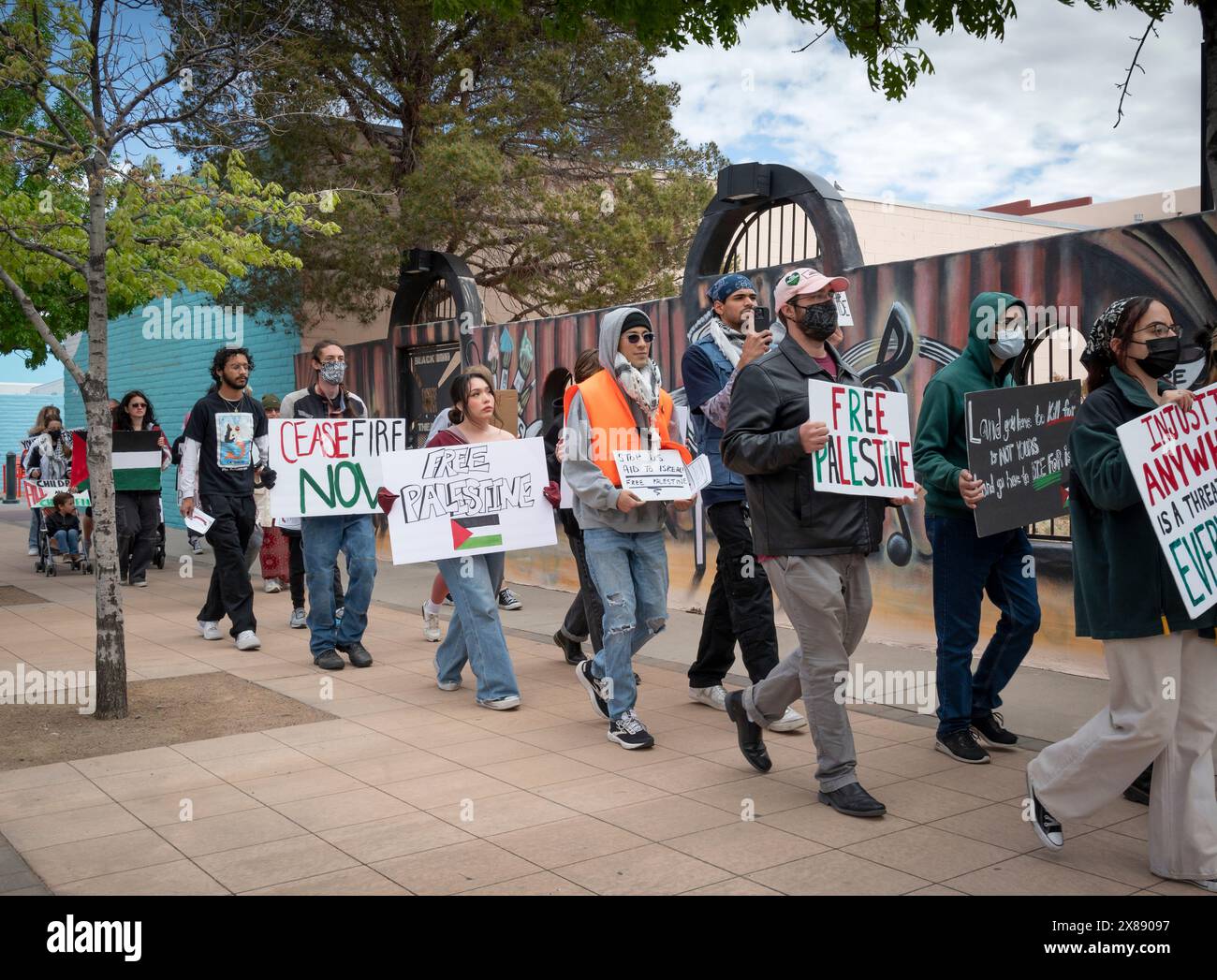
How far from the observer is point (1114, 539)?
407 cm

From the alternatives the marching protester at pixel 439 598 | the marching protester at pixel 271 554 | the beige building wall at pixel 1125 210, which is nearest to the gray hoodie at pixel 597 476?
the marching protester at pixel 439 598

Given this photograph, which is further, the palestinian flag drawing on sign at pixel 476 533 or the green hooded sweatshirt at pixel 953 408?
the palestinian flag drawing on sign at pixel 476 533

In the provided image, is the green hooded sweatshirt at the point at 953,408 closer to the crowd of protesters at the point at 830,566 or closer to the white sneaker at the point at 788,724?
the crowd of protesters at the point at 830,566

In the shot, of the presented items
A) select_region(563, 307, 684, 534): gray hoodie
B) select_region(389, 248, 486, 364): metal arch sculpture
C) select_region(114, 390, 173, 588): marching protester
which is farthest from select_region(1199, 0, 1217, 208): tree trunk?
select_region(114, 390, 173, 588): marching protester

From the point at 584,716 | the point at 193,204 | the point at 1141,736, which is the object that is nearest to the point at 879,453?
the point at 1141,736

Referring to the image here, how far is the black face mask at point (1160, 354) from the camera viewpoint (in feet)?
13.5

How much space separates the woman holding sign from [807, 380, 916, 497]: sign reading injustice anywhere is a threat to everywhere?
8.92ft

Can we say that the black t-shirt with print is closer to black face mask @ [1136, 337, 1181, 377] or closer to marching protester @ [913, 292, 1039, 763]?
marching protester @ [913, 292, 1039, 763]

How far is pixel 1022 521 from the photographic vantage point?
5.40 metres

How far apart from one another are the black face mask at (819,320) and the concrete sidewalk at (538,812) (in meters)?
1.94

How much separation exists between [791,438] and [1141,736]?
1.61 metres

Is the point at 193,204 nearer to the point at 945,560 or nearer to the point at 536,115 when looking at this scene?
the point at 945,560

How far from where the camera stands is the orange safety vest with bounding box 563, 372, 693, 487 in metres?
6.09

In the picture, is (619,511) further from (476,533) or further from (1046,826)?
(1046,826)
